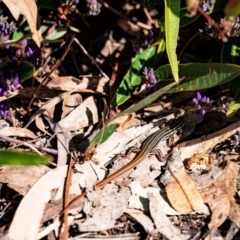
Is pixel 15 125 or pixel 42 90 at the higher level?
pixel 42 90

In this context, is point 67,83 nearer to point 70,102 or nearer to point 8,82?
point 70,102

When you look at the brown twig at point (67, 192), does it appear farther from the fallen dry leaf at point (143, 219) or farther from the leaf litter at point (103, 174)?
the fallen dry leaf at point (143, 219)

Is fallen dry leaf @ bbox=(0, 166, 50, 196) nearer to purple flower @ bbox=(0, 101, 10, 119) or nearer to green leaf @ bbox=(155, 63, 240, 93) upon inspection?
purple flower @ bbox=(0, 101, 10, 119)

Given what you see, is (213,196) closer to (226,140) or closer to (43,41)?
(226,140)

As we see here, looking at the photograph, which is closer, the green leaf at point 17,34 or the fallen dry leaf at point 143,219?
the fallen dry leaf at point 143,219

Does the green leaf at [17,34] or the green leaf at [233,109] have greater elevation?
the green leaf at [17,34]

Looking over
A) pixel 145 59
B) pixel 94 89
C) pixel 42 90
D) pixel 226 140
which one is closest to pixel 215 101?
pixel 226 140

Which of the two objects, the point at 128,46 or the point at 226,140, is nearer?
the point at 226,140

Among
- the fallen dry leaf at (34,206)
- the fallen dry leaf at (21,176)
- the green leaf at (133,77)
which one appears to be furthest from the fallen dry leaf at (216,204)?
the fallen dry leaf at (21,176)
